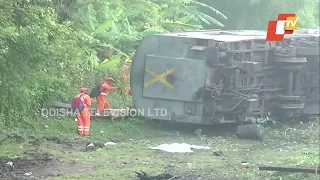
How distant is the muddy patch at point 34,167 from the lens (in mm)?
11336

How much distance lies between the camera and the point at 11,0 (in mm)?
11008

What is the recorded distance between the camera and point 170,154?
44.3 ft

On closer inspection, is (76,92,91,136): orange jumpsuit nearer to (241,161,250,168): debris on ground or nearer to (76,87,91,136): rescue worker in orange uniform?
(76,87,91,136): rescue worker in orange uniform

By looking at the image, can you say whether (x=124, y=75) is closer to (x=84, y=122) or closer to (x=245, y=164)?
(x=84, y=122)

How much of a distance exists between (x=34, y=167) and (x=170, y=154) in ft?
8.70

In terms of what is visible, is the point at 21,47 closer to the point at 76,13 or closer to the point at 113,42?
the point at 76,13

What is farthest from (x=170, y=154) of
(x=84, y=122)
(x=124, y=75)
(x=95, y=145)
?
(x=124, y=75)

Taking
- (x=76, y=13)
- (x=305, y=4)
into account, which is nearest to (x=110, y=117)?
(x=76, y=13)

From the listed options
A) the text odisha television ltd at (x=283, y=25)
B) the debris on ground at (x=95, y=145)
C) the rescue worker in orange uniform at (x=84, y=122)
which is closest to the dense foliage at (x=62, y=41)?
the rescue worker in orange uniform at (x=84, y=122)

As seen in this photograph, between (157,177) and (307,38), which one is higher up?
(307,38)

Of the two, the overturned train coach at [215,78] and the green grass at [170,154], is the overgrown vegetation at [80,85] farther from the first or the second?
the overturned train coach at [215,78]

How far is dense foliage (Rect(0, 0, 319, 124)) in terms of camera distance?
11008 mm

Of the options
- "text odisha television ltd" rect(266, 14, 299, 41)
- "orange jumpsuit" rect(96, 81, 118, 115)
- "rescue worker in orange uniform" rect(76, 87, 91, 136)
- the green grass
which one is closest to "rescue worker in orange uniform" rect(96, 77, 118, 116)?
"orange jumpsuit" rect(96, 81, 118, 115)

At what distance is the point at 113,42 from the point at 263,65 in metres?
6.15
